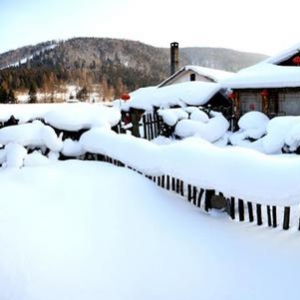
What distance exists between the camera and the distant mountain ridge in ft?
230

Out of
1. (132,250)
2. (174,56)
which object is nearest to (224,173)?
(132,250)

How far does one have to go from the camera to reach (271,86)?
17062 mm

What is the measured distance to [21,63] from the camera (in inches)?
3514

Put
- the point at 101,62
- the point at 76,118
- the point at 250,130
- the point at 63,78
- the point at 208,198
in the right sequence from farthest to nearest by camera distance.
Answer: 1. the point at 101,62
2. the point at 63,78
3. the point at 250,130
4. the point at 76,118
5. the point at 208,198

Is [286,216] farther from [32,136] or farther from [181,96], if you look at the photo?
[181,96]

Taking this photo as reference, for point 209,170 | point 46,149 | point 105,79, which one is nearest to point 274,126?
point 46,149

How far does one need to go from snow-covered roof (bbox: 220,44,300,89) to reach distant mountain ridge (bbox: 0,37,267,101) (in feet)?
156

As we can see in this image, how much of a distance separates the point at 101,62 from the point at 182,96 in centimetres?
8921

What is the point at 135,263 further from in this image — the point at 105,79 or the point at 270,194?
the point at 105,79

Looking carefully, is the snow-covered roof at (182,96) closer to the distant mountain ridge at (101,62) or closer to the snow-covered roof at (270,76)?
the snow-covered roof at (270,76)

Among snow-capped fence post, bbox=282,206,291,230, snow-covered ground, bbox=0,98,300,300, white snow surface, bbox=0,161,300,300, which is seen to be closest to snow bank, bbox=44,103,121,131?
snow-covered ground, bbox=0,98,300,300

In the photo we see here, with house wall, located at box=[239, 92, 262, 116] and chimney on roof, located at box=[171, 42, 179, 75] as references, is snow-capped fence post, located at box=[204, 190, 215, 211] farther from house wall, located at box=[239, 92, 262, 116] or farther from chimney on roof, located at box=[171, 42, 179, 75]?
chimney on roof, located at box=[171, 42, 179, 75]

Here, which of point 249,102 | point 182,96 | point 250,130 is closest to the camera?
point 250,130

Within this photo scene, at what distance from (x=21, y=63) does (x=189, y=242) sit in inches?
3636
